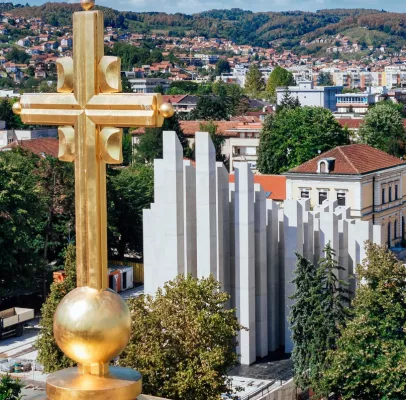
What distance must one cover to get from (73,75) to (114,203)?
42449mm

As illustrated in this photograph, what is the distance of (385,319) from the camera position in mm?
24172

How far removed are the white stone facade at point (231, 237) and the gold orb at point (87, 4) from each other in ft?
76.2

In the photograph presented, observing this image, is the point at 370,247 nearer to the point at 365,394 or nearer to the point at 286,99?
the point at 365,394

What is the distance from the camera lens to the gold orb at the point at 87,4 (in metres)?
5.87

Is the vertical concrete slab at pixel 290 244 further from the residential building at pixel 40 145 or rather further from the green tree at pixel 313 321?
the residential building at pixel 40 145

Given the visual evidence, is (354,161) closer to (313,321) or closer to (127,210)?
(127,210)

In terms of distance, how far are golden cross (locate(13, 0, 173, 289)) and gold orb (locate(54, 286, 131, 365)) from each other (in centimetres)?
13

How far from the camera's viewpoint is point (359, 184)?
4800 cm

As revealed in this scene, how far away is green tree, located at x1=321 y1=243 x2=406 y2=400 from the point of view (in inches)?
923

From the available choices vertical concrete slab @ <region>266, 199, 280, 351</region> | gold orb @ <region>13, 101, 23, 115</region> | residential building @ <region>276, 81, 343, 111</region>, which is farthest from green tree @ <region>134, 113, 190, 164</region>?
gold orb @ <region>13, 101, 23, 115</region>

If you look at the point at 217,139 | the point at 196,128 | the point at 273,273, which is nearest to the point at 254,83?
the point at 196,128

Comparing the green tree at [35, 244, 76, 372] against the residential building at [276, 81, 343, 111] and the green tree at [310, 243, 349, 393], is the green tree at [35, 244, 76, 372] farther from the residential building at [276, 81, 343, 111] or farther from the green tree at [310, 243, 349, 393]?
the residential building at [276, 81, 343, 111]

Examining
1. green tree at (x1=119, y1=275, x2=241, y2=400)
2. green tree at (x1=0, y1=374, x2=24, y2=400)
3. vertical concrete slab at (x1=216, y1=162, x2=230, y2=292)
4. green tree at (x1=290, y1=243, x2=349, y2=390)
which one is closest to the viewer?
green tree at (x1=0, y1=374, x2=24, y2=400)

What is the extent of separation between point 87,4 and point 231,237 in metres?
25.6
